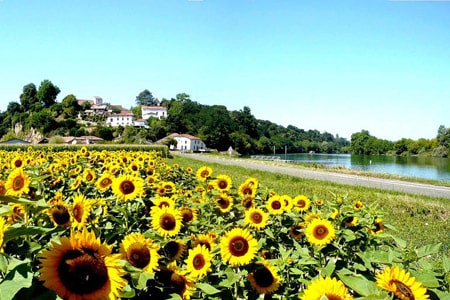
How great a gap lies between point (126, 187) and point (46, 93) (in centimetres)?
13454

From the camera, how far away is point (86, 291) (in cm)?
97

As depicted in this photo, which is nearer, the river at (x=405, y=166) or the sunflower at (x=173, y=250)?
the sunflower at (x=173, y=250)

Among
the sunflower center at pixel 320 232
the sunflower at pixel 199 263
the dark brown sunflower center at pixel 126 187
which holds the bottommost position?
the sunflower at pixel 199 263

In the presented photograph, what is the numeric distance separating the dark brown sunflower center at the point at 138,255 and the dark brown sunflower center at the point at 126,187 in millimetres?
1171

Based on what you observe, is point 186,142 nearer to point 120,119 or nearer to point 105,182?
point 120,119

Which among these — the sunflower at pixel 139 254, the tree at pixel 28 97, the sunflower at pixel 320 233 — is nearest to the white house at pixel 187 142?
the tree at pixel 28 97

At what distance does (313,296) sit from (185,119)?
126698 mm

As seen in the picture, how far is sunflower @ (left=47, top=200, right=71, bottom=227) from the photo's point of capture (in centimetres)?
180

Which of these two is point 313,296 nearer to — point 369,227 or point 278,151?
point 369,227

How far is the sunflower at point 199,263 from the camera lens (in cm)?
182

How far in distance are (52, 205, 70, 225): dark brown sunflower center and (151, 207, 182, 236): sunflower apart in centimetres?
56

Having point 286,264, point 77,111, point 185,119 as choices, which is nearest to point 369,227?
point 286,264

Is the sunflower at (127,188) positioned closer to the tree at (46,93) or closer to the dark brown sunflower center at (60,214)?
the dark brown sunflower center at (60,214)

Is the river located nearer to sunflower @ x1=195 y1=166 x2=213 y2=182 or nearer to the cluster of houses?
sunflower @ x1=195 y1=166 x2=213 y2=182
